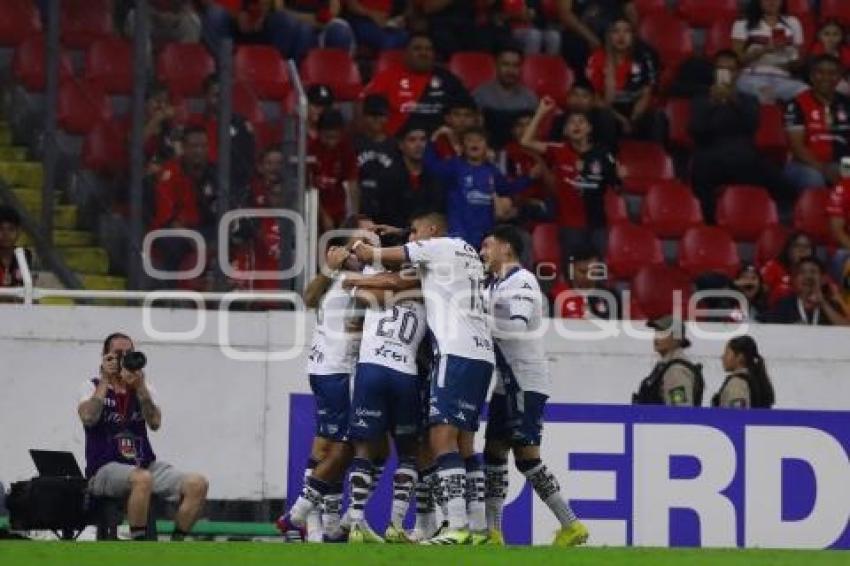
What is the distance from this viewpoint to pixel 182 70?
17156mm

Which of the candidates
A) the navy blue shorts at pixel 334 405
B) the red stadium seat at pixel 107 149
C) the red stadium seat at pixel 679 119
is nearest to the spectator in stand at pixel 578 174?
the red stadium seat at pixel 679 119

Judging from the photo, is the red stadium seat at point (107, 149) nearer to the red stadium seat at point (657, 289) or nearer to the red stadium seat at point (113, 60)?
the red stadium seat at point (113, 60)

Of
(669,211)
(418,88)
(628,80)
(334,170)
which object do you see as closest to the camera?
(334,170)

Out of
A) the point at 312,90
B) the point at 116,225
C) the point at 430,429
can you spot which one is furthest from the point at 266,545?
the point at 312,90

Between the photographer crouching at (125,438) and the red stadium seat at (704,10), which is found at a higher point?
A: the red stadium seat at (704,10)

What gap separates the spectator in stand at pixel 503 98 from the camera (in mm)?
20844

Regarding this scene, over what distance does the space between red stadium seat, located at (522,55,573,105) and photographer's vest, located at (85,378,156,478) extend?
23.0 ft

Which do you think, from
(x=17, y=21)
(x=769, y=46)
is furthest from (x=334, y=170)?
(x=769, y=46)

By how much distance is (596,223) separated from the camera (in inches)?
816

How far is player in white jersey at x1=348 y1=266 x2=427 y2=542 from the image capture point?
48.4 ft

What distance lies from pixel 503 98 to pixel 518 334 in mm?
6246

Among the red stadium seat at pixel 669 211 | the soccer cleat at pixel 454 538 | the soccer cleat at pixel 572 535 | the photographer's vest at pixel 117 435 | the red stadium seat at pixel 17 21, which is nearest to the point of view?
the soccer cleat at pixel 454 538

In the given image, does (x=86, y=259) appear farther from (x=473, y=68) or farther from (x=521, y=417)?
(x=473, y=68)

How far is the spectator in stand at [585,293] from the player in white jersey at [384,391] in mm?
4083
